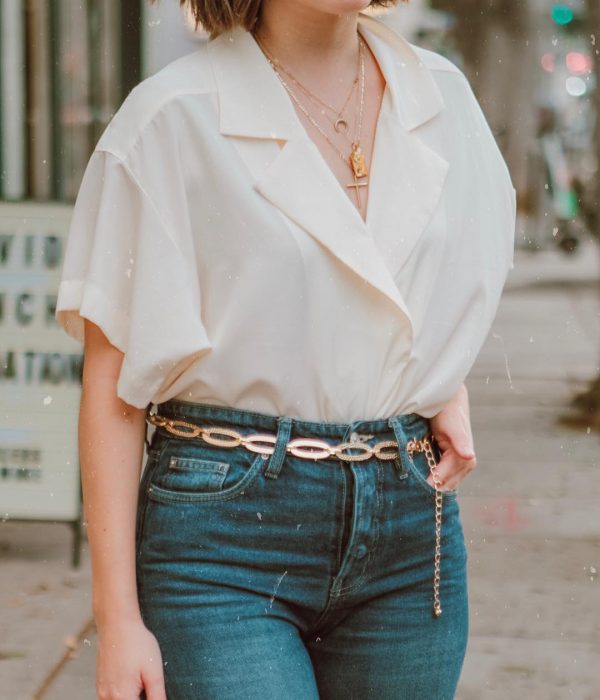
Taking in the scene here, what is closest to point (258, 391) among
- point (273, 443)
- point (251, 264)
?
point (273, 443)

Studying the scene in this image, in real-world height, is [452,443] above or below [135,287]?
below

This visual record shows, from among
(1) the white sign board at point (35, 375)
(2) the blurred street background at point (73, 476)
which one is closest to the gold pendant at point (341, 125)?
(2) the blurred street background at point (73, 476)

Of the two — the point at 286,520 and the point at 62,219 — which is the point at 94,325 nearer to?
the point at 286,520

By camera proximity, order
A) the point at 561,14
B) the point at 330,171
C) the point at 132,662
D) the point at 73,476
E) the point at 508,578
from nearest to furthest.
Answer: the point at 132,662 < the point at 330,171 < the point at 73,476 < the point at 508,578 < the point at 561,14

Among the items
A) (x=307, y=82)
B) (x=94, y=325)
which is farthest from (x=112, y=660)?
(x=307, y=82)

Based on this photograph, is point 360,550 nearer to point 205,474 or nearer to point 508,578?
point 205,474

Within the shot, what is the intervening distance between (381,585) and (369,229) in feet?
1.69

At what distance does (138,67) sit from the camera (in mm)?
5566

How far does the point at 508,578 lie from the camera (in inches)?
209

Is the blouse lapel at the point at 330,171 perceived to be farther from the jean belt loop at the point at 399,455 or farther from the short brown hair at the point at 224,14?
the jean belt loop at the point at 399,455

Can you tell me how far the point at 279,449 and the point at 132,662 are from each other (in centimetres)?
35

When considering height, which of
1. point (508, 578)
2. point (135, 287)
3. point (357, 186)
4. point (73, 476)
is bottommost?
point (508, 578)

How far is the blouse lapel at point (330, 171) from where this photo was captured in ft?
6.34

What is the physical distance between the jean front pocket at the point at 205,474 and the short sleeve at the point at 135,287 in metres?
0.10
